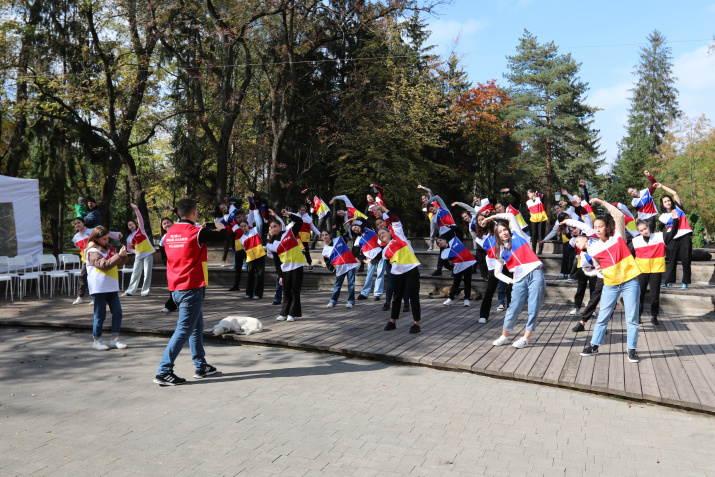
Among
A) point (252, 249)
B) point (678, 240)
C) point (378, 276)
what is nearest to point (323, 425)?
point (378, 276)

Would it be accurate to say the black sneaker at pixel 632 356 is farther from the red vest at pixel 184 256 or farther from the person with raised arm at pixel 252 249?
the person with raised arm at pixel 252 249

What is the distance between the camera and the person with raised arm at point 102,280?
764 cm

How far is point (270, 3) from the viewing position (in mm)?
18688

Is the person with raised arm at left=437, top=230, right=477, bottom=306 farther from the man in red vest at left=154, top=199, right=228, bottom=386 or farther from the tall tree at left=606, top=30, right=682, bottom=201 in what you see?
the tall tree at left=606, top=30, right=682, bottom=201

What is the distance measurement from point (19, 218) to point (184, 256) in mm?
10809

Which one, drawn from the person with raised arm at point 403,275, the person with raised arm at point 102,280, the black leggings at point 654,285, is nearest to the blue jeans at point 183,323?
the person with raised arm at point 102,280

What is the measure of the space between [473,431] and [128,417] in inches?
124

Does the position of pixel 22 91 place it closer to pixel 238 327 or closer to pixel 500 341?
pixel 238 327

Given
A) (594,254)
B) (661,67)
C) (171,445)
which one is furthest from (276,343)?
(661,67)

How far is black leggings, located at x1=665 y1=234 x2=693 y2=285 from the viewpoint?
11.8 m

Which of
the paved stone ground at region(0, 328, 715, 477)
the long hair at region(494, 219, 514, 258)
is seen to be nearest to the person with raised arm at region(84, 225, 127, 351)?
the paved stone ground at region(0, 328, 715, 477)

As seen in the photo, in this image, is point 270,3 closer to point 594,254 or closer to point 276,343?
point 276,343

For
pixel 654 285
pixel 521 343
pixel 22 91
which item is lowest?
pixel 521 343

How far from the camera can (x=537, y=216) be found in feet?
50.5
